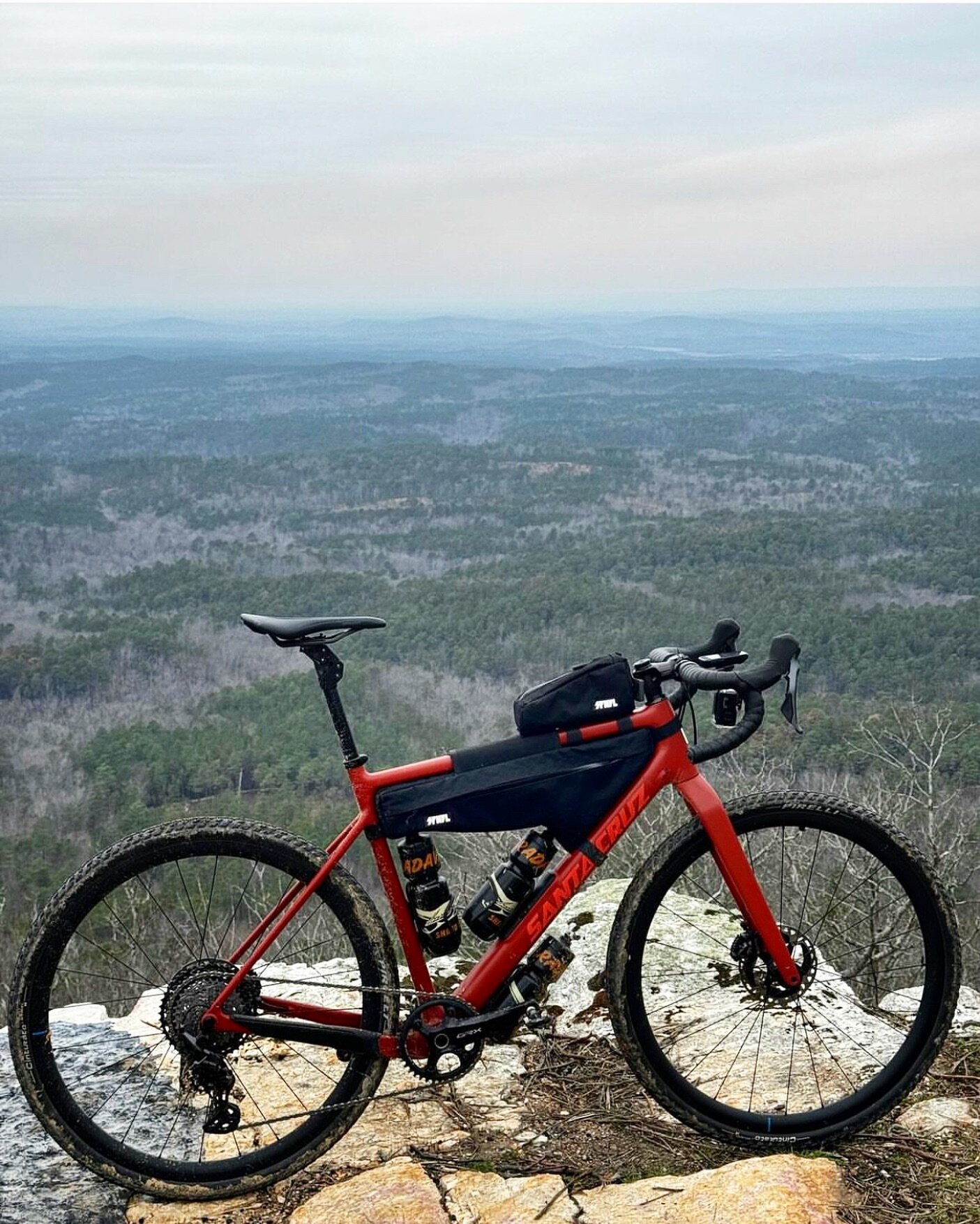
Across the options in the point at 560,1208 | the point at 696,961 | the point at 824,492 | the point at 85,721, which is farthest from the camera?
the point at 824,492

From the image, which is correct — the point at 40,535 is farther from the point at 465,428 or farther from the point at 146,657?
the point at 465,428

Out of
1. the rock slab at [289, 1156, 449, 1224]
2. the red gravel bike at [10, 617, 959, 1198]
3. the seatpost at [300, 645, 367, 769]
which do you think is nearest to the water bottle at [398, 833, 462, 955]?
the red gravel bike at [10, 617, 959, 1198]

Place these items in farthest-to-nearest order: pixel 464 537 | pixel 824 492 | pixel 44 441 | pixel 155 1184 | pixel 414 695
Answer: pixel 44 441 → pixel 824 492 → pixel 464 537 → pixel 414 695 → pixel 155 1184

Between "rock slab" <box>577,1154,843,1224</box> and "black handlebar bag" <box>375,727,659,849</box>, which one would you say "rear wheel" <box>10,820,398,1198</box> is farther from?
"rock slab" <box>577,1154,843,1224</box>

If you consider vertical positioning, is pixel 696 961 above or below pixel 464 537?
above

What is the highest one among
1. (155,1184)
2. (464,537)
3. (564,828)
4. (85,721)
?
(564,828)

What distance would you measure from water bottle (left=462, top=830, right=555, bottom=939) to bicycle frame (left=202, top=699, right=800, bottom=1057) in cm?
4

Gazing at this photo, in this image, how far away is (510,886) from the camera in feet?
10.2

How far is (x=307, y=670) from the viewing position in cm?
6938

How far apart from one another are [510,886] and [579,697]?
0.56m

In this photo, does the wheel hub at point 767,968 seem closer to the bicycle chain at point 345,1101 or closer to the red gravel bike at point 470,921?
the red gravel bike at point 470,921

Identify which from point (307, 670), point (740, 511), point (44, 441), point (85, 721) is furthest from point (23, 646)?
point (44, 441)

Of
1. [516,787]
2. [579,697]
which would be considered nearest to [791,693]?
[579,697]

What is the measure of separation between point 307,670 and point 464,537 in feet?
156
